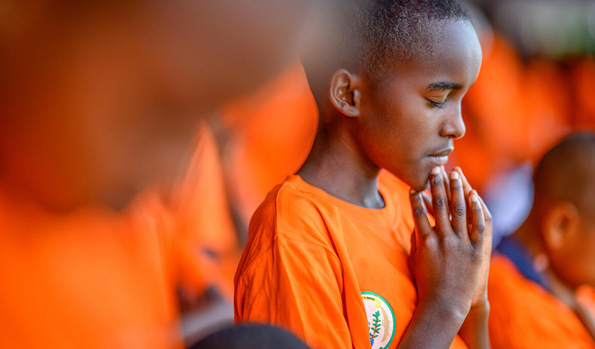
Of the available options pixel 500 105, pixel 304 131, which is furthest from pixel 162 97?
pixel 500 105

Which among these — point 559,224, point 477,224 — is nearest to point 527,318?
point 559,224

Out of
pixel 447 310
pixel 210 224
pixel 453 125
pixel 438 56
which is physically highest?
pixel 438 56

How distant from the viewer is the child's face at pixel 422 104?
3.07 ft

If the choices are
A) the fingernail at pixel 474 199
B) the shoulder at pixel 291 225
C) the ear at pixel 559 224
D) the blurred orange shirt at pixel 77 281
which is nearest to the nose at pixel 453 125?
the fingernail at pixel 474 199

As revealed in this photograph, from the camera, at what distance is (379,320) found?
922mm

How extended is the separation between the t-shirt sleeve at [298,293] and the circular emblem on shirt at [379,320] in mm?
58

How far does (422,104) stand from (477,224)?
0.71 feet

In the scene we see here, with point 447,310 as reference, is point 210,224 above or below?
below

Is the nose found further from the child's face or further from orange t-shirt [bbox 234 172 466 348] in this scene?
orange t-shirt [bbox 234 172 466 348]

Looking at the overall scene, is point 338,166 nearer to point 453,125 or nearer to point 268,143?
point 453,125

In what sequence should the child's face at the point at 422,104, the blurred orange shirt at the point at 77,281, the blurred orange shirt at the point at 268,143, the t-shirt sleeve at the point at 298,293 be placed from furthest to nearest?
the blurred orange shirt at the point at 268,143
the blurred orange shirt at the point at 77,281
the child's face at the point at 422,104
the t-shirt sleeve at the point at 298,293

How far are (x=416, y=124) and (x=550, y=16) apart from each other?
2.20 m

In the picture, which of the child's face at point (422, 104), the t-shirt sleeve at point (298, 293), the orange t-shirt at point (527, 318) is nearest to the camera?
the t-shirt sleeve at point (298, 293)

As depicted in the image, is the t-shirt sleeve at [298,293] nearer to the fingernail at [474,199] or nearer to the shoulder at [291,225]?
the shoulder at [291,225]
